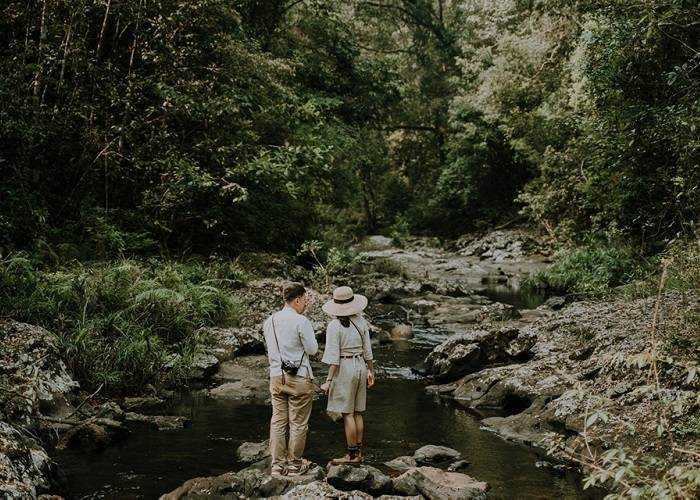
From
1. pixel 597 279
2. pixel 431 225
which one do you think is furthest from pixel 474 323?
pixel 431 225

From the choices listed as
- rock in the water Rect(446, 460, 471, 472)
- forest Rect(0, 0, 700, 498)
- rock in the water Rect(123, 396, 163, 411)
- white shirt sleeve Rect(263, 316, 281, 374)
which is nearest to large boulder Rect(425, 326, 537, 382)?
forest Rect(0, 0, 700, 498)

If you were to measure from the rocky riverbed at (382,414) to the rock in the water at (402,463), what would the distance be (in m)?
0.02

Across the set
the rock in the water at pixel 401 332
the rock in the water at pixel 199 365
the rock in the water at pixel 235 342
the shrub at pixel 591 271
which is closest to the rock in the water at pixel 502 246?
the shrub at pixel 591 271

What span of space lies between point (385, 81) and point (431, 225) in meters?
18.0

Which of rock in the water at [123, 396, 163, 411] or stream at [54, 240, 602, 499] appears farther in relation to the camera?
rock in the water at [123, 396, 163, 411]

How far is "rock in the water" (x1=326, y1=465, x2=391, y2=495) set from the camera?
236 inches

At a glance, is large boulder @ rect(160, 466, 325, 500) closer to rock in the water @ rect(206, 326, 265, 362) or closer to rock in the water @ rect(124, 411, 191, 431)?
rock in the water @ rect(124, 411, 191, 431)

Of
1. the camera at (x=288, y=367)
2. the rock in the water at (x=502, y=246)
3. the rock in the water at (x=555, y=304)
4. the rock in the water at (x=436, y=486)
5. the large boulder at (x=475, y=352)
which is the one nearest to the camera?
the rock in the water at (x=436, y=486)

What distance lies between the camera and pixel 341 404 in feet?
22.7

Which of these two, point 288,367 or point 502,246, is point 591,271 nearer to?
point 288,367

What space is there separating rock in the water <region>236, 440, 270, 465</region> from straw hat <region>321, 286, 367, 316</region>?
1.91m

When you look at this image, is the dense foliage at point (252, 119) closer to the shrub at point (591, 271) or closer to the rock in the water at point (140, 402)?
the shrub at point (591, 271)

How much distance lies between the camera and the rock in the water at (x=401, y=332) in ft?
50.3

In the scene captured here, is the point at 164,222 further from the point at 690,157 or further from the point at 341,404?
the point at 690,157
